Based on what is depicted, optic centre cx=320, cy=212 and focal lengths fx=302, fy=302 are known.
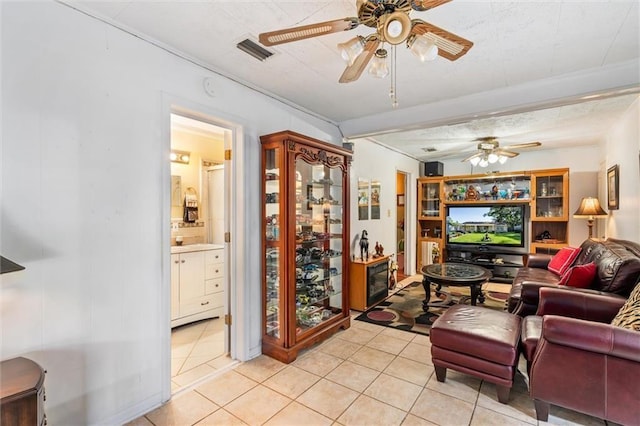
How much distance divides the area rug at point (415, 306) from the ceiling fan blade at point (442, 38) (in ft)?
9.48

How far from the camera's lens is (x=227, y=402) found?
2.17 m

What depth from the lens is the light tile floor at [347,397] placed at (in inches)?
77.9

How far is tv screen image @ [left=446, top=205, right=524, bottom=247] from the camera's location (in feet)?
18.5

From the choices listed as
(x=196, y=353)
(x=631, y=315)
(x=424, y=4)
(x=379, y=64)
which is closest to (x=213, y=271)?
(x=196, y=353)

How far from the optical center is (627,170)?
332cm

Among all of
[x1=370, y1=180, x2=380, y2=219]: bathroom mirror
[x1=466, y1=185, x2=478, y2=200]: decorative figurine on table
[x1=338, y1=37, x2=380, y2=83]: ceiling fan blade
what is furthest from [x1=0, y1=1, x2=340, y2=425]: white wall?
[x1=466, y1=185, x2=478, y2=200]: decorative figurine on table

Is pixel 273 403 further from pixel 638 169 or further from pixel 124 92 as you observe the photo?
pixel 638 169

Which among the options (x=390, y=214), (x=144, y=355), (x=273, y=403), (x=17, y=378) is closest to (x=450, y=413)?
→ (x=273, y=403)

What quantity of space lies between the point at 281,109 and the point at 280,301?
1949mm

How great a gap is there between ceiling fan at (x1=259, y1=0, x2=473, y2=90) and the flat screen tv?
5060mm

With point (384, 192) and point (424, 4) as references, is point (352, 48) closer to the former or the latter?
point (424, 4)

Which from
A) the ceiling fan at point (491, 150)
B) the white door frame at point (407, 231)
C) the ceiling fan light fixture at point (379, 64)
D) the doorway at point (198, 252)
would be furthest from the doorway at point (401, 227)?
the ceiling fan light fixture at point (379, 64)

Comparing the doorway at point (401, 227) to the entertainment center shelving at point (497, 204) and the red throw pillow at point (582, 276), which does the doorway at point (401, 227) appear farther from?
the red throw pillow at point (582, 276)

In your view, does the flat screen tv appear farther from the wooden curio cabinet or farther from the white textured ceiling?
the wooden curio cabinet
